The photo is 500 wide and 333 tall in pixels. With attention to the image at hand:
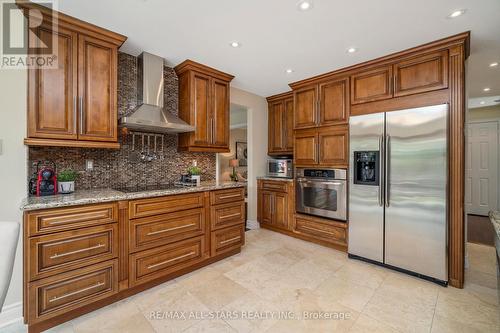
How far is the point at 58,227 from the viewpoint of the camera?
1.67 m

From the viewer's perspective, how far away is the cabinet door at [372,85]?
2676mm

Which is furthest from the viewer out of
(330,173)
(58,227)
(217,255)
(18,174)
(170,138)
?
(330,173)

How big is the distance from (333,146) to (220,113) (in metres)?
1.72

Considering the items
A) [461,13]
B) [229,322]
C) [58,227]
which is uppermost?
[461,13]

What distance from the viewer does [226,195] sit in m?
2.83

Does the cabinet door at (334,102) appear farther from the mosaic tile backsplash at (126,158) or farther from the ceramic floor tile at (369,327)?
the ceramic floor tile at (369,327)

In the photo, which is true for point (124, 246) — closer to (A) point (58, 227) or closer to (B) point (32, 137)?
(A) point (58, 227)

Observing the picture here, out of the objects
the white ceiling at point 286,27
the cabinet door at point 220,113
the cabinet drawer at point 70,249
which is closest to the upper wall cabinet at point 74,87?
the white ceiling at point 286,27

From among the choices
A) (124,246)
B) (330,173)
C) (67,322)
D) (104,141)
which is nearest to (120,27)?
(104,141)

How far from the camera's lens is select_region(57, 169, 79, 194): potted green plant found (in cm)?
203

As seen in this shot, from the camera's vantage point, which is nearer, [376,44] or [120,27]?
[120,27]

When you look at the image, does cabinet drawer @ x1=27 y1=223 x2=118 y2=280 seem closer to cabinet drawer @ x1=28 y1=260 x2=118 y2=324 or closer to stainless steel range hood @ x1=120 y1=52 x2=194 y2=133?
cabinet drawer @ x1=28 y1=260 x2=118 y2=324

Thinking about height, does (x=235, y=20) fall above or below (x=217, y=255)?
above

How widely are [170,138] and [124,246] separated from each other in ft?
4.97
